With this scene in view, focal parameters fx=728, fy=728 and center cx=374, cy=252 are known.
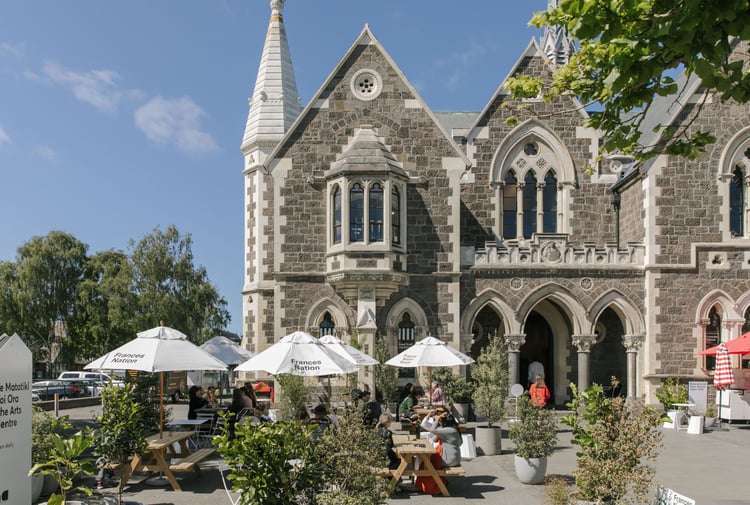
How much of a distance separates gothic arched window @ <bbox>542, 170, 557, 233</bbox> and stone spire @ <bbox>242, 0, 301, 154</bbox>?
10096mm

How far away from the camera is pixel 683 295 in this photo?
75.0ft

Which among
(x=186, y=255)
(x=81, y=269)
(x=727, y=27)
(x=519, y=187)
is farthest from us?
(x=81, y=269)

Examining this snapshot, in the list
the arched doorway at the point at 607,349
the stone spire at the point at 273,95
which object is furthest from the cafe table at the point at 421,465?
the stone spire at the point at 273,95

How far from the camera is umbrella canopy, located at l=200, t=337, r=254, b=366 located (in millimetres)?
21375

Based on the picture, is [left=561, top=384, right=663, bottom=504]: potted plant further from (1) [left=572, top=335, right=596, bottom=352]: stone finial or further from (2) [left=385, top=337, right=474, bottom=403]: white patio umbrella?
(1) [left=572, top=335, right=596, bottom=352]: stone finial

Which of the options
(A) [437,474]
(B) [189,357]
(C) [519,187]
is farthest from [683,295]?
(B) [189,357]

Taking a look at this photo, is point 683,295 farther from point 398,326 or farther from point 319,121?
point 319,121

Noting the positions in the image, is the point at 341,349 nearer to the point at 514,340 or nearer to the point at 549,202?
the point at 514,340

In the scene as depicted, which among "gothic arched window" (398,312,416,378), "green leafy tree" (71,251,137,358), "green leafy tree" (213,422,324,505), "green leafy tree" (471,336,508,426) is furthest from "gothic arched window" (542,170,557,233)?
"green leafy tree" (71,251,137,358)

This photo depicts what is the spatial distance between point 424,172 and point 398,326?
495 centimetres

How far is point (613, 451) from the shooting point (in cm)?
818

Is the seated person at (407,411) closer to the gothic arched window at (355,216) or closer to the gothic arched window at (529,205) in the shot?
the gothic arched window at (355,216)

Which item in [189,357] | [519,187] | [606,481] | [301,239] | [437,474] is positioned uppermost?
[519,187]

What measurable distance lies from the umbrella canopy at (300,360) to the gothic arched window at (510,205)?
43.4ft
